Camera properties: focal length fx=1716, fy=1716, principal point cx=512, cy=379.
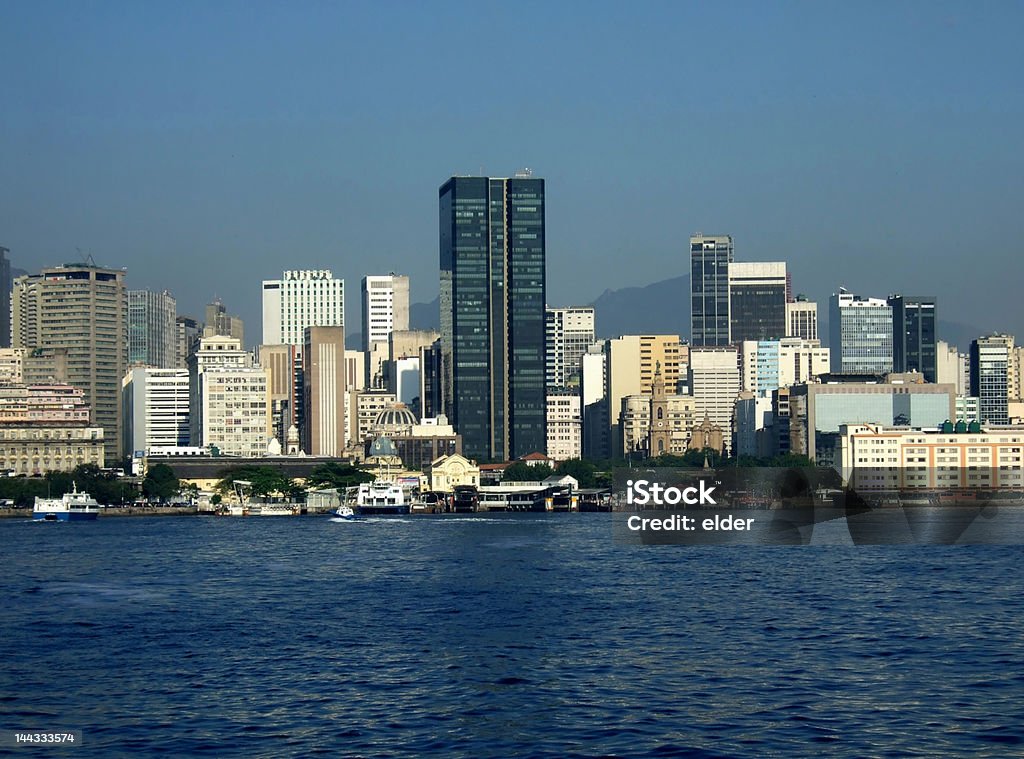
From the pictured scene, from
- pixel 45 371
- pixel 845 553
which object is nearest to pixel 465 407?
pixel 45 371

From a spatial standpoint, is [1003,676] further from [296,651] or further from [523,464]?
[523,464]

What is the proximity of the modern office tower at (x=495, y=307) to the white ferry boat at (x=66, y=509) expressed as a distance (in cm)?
7676

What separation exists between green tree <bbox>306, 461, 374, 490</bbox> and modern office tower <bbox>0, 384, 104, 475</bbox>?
22.2 m

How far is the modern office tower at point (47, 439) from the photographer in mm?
159125

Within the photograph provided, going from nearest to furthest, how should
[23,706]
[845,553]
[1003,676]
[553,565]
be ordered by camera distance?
[23,706] < [1003,676] < [553,565] < [845,553]

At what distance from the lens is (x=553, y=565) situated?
60.3 meters

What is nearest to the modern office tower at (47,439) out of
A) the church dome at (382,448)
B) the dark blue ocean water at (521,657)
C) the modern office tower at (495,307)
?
the church dome at (382,448)

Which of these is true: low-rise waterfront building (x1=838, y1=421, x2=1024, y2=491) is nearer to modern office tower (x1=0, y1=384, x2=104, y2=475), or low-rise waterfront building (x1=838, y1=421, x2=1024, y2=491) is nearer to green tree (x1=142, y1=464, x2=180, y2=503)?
green tree (x1=142, y1=464, x2=180, y2=503)

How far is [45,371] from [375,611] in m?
164

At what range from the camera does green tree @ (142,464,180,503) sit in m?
143

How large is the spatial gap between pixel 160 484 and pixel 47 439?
2173 cm

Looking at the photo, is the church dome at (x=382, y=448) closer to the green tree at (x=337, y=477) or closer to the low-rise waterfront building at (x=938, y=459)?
the green tree at (x=337, y=477)

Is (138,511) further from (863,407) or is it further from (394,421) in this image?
(863,407)

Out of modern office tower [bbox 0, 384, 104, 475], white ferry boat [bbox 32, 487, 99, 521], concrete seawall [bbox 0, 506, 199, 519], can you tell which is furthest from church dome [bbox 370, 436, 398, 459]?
white ferry boat [bbox 32, 487, 99, 521]
